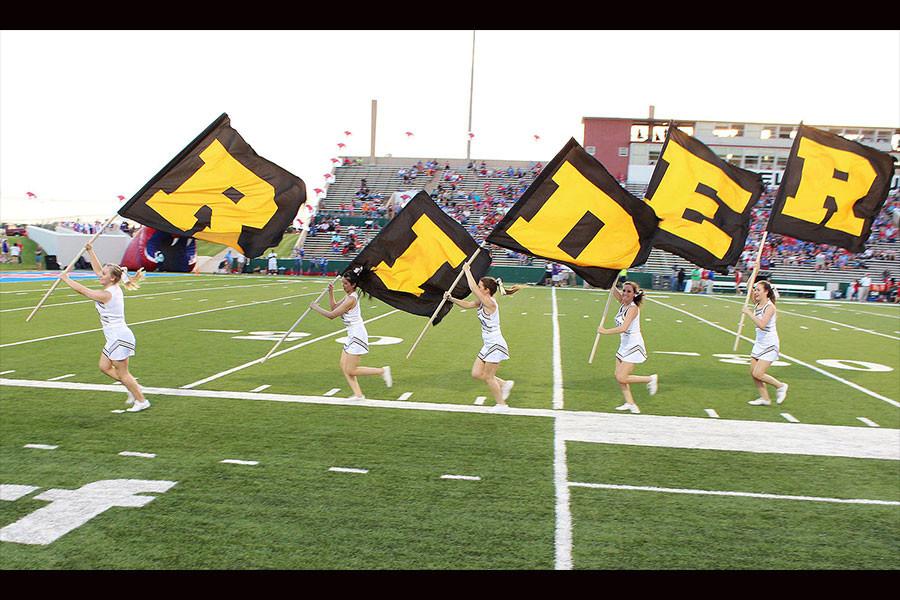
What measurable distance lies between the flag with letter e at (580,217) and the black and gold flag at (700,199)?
0.54 m

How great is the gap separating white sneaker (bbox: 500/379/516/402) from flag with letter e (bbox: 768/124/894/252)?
3.97m

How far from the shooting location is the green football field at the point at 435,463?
475cm

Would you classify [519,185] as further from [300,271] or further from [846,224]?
[846,224]

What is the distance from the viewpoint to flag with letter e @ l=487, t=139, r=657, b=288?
8.26 m

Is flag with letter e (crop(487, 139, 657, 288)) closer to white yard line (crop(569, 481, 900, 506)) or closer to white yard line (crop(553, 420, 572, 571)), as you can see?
white yard line (crop(553, 420, 572, 571))

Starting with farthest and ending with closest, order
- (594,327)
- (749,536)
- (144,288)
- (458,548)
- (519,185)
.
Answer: (519,185) < (144,288) < (594,327) < (749,536) < (458,548)

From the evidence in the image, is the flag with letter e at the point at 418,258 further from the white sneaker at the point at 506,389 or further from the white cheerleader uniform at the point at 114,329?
the white cheerleader uniform at the point at 114,329

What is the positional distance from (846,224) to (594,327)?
10901mm

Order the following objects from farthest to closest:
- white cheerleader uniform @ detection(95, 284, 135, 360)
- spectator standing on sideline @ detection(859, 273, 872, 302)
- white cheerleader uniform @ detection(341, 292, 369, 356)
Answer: spectator standing on sideline @ detection(859, 273, 872, 302) < white cheerleader uniform @ detection(341, 292, 369, 356) < white cheerleader uniform @ detection(95, 284, 135, 360)

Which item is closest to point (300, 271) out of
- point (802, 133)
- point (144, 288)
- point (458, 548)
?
point (144, 288)

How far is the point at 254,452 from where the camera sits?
680 cm

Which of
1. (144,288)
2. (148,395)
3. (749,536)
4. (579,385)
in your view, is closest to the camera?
(749,536)

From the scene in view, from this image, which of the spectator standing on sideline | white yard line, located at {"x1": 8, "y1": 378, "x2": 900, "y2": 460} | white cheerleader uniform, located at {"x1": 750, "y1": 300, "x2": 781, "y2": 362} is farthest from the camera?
the spectator standing on sideline

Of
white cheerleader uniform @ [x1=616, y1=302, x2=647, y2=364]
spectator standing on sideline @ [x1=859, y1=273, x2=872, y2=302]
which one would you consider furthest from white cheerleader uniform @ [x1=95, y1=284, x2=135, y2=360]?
spectator standing on sideline @ [x1=859, y1=273, x2=872, y2=302]
